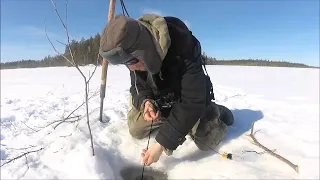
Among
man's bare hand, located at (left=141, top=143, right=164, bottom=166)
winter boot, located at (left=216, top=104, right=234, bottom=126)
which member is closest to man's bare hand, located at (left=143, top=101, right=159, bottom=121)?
man's bare hand, located at (left=141, top=143, right=164, bottom=166)

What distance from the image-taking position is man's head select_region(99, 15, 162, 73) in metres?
1.66

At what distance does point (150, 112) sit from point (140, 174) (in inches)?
24.9

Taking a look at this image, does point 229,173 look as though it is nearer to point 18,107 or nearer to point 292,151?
point 292,151

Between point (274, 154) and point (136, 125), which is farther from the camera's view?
point (136, 125)

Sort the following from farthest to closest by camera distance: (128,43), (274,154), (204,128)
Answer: (204,128), (274,154), (128,43)

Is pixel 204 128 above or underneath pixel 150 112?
underneath

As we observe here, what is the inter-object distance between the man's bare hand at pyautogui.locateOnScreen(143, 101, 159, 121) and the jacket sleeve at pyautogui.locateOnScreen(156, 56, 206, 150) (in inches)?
6.3

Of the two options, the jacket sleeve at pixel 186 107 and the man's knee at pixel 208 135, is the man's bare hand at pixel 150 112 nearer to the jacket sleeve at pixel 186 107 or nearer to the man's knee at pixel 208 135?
the jacket sleeve at pixel 186 107

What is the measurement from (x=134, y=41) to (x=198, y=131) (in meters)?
1.46

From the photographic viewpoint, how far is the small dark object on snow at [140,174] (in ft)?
8.49

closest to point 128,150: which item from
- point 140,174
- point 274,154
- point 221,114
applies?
point 140,174

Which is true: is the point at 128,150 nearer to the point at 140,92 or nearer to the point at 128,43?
the point at 140,92

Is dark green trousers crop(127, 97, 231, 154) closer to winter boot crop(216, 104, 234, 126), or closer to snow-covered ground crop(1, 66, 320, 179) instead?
snow-covered ground crop(1, 66, 320, 179)

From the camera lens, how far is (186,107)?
2.25 m
